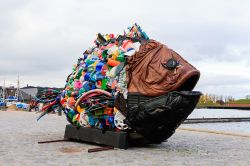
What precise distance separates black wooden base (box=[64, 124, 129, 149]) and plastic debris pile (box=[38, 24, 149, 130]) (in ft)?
0.49

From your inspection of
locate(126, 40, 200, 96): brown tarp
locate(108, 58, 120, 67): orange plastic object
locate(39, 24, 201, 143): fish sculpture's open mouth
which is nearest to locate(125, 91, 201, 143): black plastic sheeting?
locate(39, 24, 201, 143): fish sculpture's open mouth

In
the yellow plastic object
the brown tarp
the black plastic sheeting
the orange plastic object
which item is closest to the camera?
the black plastic sheeting

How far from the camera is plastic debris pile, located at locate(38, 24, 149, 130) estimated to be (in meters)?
8.77

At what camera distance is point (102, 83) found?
909 centimetres

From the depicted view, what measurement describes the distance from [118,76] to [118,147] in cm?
164

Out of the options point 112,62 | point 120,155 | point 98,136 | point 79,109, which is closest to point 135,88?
point 112,62

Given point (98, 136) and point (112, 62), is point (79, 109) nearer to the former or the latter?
point (98, 136)

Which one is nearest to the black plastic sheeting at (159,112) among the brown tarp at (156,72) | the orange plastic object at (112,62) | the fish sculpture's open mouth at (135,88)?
the fish sculpture's open mouth at (135,88)

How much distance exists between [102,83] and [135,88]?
98cm

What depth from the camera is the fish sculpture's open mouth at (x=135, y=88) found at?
8.08m

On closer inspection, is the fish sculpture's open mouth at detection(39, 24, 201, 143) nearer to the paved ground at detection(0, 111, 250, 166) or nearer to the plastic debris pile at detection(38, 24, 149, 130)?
the plastic debris pile at detection(38, 24, 149, 130)

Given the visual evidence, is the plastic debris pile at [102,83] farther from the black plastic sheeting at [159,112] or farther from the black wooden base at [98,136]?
the black plastic sheeting at [159,112]

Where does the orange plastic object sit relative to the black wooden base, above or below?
above

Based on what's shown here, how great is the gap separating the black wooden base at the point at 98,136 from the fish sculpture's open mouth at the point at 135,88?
148 millimetres
